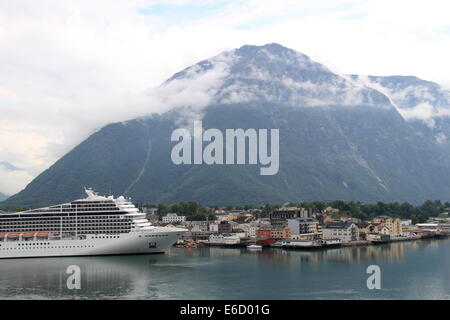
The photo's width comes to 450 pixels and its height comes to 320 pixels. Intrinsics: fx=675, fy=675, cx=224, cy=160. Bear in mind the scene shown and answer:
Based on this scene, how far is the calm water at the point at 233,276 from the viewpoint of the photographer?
83.8ft

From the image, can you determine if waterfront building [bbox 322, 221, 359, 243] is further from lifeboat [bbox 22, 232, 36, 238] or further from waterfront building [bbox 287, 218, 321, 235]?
lifeboat [bbox 22, 232, 36, 238]

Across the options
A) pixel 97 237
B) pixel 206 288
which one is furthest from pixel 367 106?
pixel 206 288

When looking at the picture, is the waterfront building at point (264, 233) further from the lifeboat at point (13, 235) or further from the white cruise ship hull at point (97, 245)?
the lifeboat at point (13, 235)

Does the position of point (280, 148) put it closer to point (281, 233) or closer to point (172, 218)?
point (172, 218)

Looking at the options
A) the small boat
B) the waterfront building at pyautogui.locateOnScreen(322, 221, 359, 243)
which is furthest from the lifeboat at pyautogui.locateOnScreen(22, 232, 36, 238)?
the waterfront building at pyautogui.locateOnScreen(322, 221, 359, 243)

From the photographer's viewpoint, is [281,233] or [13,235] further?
[281,233]

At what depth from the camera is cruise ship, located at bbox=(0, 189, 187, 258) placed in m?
38.8

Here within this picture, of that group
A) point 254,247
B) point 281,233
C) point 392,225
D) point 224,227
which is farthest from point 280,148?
point 254,247

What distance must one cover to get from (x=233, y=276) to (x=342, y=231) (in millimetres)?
24908

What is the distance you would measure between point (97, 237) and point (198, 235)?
20994 millimetres

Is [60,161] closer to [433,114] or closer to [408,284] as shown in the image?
[433,114]

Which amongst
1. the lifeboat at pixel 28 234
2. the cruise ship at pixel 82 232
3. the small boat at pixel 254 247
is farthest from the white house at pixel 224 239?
the lifeboat at pixel 28 234

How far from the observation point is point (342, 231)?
53.7 metres

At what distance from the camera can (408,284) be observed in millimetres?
27891
